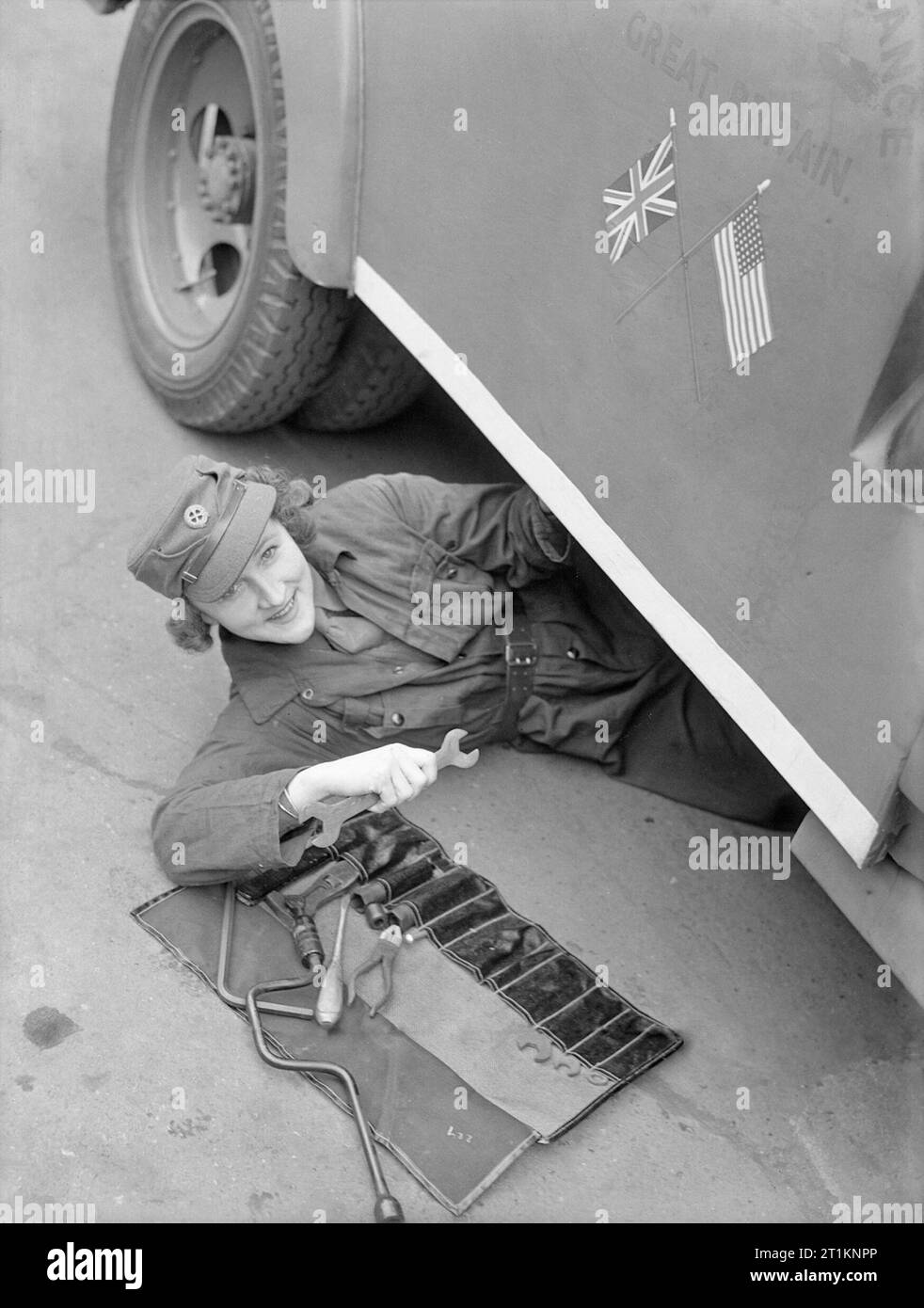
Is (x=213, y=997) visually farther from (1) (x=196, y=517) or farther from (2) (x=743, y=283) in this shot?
(2) (x=743, y=283)

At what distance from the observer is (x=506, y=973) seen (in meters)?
2.21

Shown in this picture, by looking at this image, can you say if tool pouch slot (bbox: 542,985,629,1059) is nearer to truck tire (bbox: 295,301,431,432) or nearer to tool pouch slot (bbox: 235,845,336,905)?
tool pouch slot (bbox: 235,845,336,905)

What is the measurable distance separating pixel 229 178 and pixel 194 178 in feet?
Answer: 1.32

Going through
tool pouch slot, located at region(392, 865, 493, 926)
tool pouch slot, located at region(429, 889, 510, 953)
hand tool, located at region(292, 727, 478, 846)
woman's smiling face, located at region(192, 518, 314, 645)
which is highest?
woman's smiling face, located at region(192, 518, 314, 645)

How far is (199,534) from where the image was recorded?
2084 millimetres

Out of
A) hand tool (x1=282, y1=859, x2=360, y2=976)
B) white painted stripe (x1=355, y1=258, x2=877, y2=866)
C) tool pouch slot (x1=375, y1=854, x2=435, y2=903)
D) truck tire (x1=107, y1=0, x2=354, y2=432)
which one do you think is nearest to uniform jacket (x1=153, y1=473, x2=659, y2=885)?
hand tool (x1=282, y1=859, x2=360, y2=976)

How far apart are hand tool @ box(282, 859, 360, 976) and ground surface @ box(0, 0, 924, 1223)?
0.18m

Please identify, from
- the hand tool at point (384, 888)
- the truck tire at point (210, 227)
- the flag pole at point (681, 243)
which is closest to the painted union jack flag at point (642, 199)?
the flag pole at point (681, 243)

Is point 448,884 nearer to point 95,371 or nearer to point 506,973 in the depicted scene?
point 506,973

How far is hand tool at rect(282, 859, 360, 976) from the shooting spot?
2148 millimetres

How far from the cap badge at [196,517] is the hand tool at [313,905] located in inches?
26.9

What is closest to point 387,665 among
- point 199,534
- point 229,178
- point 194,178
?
point 199,534

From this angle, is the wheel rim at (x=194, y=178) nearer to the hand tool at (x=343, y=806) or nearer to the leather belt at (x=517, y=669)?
the leather belt at (x=517, y=669)
